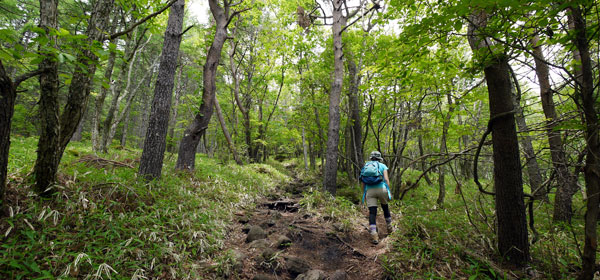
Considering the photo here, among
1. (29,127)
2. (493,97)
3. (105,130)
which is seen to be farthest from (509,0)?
(29,127)

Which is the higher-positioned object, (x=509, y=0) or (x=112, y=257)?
(x=509, y=0)

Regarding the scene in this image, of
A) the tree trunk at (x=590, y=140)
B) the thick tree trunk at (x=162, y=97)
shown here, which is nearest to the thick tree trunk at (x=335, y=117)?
the thick tree trunk at (x=162, y=97)

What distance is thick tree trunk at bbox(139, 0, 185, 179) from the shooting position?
5.45 m

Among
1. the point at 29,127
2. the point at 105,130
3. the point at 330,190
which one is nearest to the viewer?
the point at 330,190

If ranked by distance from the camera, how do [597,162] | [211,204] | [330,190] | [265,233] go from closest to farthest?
1. [597,162]
2. [265,233]
3. [211,204]
4. [330,190]

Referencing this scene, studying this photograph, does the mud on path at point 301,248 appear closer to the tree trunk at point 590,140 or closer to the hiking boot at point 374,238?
the hiking boot at point 374,238

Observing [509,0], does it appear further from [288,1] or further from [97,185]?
[288,1]

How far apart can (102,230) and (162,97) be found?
350cm

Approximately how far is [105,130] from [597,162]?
46.2 feet

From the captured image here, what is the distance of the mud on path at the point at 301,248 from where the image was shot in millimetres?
3514

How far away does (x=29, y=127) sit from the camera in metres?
12.8

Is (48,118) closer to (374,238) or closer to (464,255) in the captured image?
(374,238)

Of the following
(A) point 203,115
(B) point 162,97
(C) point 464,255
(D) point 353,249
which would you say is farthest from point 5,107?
(C) point 464,255

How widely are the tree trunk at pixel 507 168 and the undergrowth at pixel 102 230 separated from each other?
14.6ft
